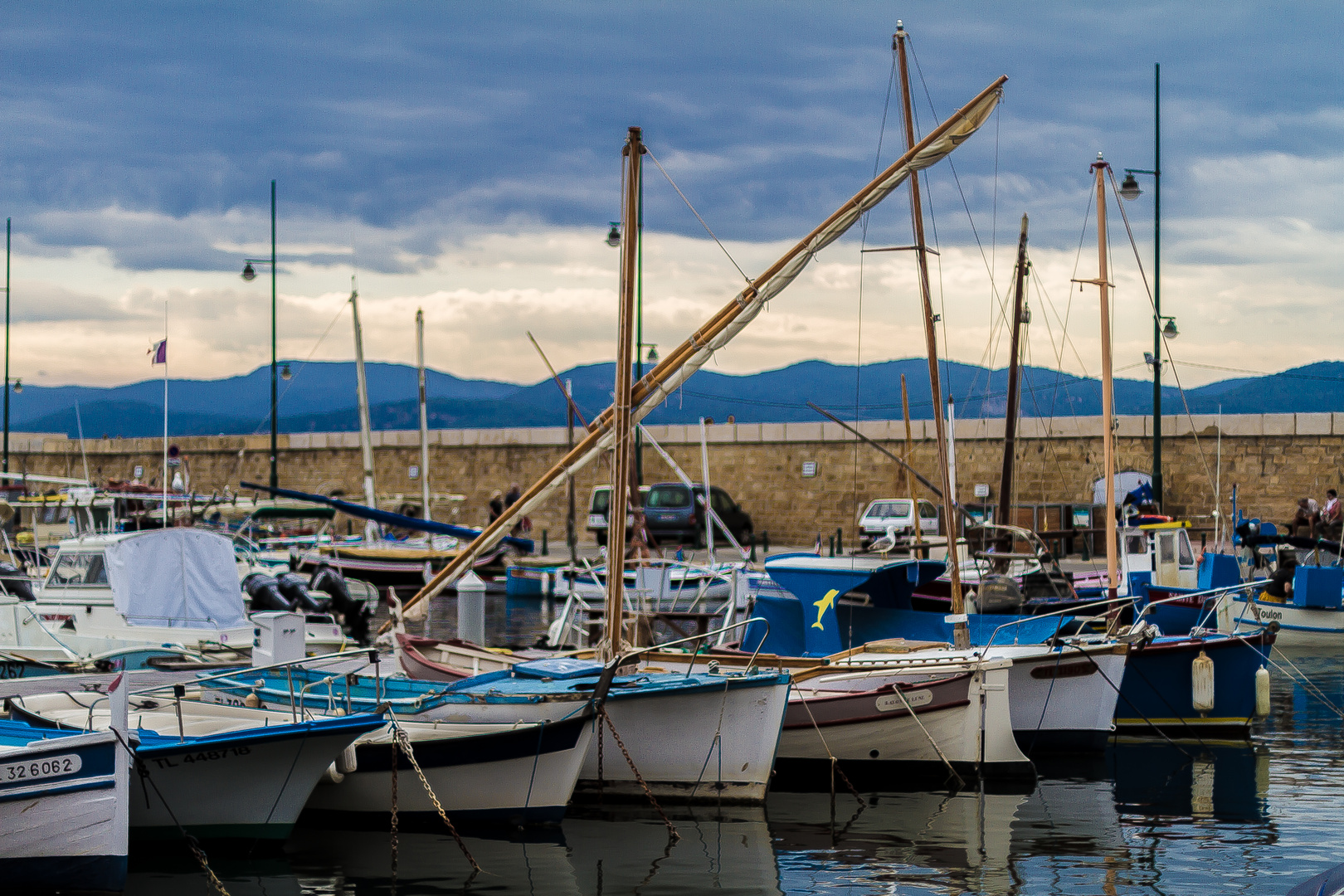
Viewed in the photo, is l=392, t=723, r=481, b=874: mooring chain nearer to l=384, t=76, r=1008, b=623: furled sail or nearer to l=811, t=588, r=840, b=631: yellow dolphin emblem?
l=384, t=76, r=1008, b=623: furled sail

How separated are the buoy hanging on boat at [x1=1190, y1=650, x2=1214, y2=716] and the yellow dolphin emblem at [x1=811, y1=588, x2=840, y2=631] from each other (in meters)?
3.92

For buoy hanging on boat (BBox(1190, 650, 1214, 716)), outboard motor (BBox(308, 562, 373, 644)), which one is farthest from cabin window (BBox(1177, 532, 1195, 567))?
outboard motor (BBox(308, 562, 373, 644))

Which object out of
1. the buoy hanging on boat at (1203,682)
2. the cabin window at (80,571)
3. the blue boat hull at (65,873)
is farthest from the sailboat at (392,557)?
the blue boat hull at (65,873)

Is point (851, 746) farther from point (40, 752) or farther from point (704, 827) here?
point (40, 752)

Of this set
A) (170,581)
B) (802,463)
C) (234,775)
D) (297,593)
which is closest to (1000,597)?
(234,775)

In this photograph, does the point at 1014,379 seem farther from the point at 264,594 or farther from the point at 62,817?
the point at 62,817

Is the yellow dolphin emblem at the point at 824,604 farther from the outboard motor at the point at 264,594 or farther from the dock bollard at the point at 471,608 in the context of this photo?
the outboard motor at the point at 264,594

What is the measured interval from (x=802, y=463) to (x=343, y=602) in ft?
53.8

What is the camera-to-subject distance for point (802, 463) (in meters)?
36.0

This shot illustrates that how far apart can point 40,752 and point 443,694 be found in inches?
125

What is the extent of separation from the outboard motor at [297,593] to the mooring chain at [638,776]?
1061 cm

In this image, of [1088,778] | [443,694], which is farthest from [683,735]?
[1088,778]

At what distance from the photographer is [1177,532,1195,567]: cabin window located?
62.7 ft

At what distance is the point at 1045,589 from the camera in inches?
711
